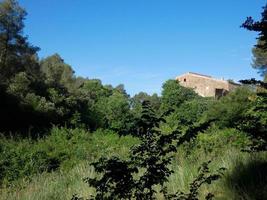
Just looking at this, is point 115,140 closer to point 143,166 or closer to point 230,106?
point 230,106

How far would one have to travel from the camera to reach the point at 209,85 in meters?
72.6

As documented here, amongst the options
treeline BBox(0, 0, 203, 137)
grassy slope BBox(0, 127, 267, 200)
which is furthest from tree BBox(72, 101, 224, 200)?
treeline BBox(0, 0, 203, 137)

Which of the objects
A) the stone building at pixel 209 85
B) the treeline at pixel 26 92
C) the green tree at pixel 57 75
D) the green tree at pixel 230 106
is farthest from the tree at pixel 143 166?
the stone building at pixel 209 85

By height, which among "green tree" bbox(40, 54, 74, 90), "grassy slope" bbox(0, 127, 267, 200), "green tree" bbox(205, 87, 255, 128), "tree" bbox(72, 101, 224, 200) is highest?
"green tree" bbox(40, 54, 74, 90)

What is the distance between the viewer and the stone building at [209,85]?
70.9m

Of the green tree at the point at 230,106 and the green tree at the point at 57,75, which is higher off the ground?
the green tree at the point at 57,75

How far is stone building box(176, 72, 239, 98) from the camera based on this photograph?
233ft

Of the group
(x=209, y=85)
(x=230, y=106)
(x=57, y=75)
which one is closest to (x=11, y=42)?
(x=57, y=75)

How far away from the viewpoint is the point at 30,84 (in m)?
33.4

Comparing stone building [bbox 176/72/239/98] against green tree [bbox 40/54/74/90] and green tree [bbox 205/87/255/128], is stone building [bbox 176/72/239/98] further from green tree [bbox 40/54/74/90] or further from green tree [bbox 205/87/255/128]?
green tree [bbox 205/87/255/128]

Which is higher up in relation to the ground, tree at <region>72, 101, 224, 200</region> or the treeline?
the treeline

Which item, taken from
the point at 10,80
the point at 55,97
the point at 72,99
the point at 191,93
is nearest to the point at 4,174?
the point at 10,80

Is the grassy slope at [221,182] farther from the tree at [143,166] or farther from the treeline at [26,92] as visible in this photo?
the treeline at [26,92]

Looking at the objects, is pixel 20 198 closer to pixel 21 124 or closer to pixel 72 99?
pixel 21 124
